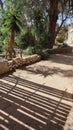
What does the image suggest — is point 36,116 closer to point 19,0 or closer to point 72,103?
point 72,103

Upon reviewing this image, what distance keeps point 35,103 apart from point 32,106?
22cm

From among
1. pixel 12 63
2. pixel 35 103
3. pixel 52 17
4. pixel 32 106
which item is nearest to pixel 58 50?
pixel 52 17

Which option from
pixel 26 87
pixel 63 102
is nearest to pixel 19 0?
pixel 26 87

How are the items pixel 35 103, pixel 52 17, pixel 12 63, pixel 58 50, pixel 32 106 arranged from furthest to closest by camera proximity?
1. pixel 58 50
2. pixel 52 17
3. pixel 12 63
4. pixel 35 103
5. pixel 32 106

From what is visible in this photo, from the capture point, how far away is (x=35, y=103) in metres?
5.14

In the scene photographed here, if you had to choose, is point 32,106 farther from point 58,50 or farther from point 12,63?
point 58,50

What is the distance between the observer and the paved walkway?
4074mm

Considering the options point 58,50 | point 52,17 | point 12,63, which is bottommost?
point 58,50

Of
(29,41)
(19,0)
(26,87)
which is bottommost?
(29,41)

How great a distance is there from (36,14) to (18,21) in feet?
20.9

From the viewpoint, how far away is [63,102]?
5352 mm

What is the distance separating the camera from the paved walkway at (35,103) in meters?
4.07

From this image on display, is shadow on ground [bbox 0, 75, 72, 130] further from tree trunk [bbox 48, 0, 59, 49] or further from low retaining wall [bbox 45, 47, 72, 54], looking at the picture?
tree trunk [bbox 48, 0, 59, 49]

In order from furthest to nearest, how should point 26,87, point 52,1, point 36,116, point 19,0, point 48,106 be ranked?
1. point 52,1
2. point 19,0
3. point 26,87
4. point 48,106
5. point 36,116
